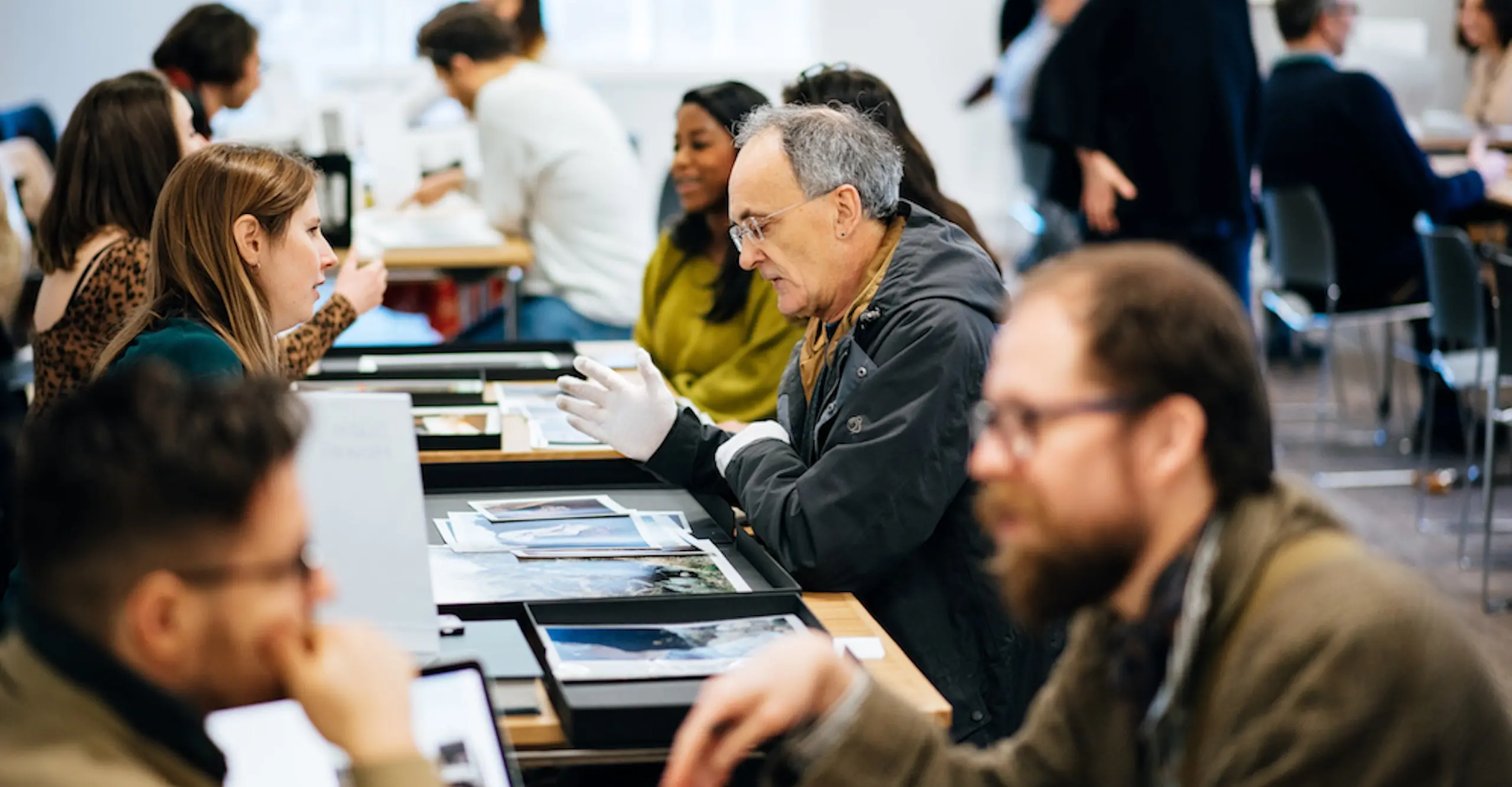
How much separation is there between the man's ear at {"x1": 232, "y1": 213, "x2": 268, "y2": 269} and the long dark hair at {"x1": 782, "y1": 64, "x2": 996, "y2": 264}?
3.01 ft

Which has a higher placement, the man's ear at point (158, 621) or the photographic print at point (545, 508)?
the man's ear at point (158, 621)

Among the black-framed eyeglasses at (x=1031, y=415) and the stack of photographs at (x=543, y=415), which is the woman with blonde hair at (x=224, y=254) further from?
the black-framed eyeglasses at (x=1031, y=415)

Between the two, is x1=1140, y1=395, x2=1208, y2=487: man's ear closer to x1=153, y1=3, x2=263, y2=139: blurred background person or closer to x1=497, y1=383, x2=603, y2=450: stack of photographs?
x1=497, y1=383, x2=603, y2=450: stack of photographs

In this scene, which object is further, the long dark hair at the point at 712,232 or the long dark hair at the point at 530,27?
the long dark hair at the point at 530,27

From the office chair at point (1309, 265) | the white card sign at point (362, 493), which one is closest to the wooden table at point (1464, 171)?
the office chair at point (1309, 265)

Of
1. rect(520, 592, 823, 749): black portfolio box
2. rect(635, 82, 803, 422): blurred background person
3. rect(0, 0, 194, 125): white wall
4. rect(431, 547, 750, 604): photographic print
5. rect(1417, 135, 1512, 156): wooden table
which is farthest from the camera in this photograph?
rect(0, 0, 194, 125): white wall

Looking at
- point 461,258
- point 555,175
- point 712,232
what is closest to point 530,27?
point 555,175

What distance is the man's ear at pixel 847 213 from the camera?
2.31 meters

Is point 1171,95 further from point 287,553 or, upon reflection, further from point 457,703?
point 287,553

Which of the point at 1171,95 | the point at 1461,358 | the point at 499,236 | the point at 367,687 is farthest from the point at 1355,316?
the point at 367,687

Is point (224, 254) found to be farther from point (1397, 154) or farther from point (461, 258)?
point (1397, 154)

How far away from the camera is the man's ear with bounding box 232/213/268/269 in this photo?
2217 mm

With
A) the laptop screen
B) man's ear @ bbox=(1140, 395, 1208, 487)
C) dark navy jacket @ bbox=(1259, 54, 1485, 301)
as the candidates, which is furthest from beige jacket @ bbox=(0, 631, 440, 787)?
dark navy jacket @ bbox=(1259, 54, 1485, 301)

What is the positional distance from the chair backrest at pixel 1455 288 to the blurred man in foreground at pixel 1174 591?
130 inches
